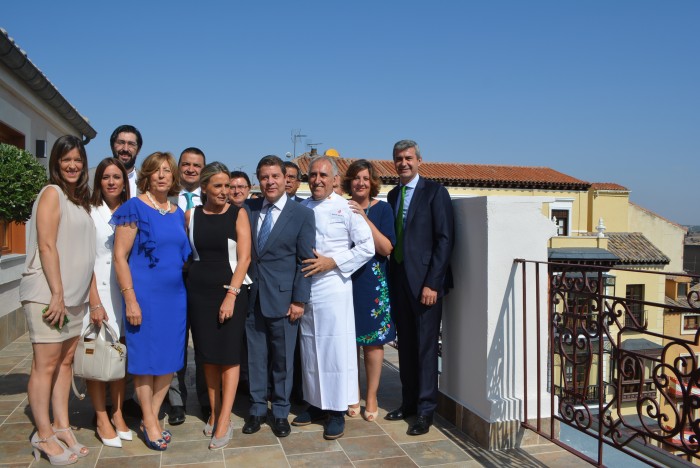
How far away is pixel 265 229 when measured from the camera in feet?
12.6

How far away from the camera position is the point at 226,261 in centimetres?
363

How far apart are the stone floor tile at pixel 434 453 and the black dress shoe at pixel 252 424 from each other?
1.00 meters

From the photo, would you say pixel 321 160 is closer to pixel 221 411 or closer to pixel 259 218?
pixel 259 218

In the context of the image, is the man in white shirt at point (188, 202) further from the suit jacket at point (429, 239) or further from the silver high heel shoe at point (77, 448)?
the suit jacket at point (429, 239)

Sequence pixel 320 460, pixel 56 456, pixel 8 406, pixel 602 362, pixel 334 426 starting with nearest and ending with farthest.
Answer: pixel 602 362, pixel 56 456, pixel 320 460, pixel 334 426, pixel 8 406

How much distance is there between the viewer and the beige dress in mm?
3225

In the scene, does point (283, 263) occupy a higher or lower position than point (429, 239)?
lower

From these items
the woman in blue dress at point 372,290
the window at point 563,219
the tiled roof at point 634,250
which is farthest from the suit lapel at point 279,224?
the window at point 563,219

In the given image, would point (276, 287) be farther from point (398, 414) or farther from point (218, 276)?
point (398, 414)

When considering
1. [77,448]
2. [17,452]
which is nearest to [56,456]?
[77,448]

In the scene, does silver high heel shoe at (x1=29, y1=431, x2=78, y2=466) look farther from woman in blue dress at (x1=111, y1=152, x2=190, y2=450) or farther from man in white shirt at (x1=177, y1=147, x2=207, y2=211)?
man in white shirt at (x1=177, y1=147, x2=207, y2=211)

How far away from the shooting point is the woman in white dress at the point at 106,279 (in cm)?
358

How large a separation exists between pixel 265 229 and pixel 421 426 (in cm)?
173

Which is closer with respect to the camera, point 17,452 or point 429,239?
point 17,452
